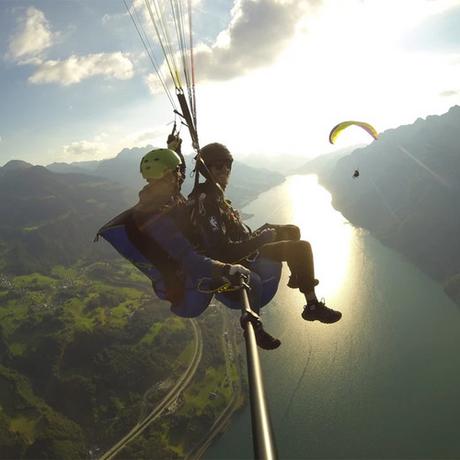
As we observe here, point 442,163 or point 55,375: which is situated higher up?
point 442,163

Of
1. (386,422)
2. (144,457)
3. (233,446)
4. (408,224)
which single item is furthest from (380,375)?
(408,224)

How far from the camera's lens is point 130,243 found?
4.49m

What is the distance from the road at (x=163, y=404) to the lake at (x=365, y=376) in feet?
38.1

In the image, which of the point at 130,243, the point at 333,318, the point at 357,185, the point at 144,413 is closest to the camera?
the point at 130,243

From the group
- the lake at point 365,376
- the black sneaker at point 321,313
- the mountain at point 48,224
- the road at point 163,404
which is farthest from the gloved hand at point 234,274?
the mountain at point 48,224

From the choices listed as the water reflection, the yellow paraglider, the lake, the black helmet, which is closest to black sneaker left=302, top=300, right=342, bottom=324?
the black helmet

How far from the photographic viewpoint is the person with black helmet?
4.89 meters

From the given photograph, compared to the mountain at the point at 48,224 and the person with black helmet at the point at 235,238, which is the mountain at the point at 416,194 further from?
the mountain at the point at 48,224

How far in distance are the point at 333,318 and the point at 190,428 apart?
183 ft

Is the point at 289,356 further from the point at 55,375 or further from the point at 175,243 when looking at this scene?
the point at 175,243

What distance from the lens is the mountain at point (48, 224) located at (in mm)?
Result: 134500

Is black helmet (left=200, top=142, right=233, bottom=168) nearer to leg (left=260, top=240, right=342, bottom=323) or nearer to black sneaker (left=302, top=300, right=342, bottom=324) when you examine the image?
leg (left=260, top=240, right=342, bottom=323)

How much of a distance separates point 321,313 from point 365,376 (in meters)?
49.5

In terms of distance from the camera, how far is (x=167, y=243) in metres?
4.21
